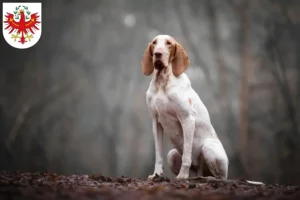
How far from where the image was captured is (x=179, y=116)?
20.1ft

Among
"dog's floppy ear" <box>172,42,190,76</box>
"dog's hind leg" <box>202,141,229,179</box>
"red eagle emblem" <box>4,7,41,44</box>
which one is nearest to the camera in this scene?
"dog's hind leg" <box>202,141,229,179</box>

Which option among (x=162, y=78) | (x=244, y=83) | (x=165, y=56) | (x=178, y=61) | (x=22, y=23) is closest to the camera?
(x=165, y=56)

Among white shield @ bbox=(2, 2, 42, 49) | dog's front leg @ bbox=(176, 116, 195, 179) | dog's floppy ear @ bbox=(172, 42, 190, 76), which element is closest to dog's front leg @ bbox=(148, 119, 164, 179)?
dog's front leg @ bbox=(176, 116, 195, 179)

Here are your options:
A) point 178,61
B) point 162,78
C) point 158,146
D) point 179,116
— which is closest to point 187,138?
point 179,116

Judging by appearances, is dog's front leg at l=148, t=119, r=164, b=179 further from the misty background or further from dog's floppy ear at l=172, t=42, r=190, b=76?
the misty background

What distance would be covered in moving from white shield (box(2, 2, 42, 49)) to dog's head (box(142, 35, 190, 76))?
122 inches

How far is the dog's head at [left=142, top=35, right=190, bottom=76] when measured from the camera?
6098 millimetres

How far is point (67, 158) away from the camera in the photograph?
10.2 m

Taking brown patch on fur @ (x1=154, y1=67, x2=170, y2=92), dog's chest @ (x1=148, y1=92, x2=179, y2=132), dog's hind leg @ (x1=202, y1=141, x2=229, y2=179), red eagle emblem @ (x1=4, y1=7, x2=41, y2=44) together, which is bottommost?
dog's hind leg @ (x1=202, y1=141, x2=229, y2=179)

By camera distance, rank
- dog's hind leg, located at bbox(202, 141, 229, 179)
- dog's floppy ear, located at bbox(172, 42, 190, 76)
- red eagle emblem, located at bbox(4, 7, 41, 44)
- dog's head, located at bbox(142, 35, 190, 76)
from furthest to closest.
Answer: red eagle emblem, located at bbox(4, 7, 41, 44) < dog's floppy ear, located at bbox(172, 42, 190, 76) < dog's hind leg, located at bbox(202, 141, 229, 179) < dog's head, located at bbox(142, 35, 190, 76)

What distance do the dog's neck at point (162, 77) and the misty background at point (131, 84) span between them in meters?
3.99

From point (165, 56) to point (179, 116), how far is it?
0.80 metres

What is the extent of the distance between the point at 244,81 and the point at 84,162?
395 cm

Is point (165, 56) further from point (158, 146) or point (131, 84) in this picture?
point (131, 84)
